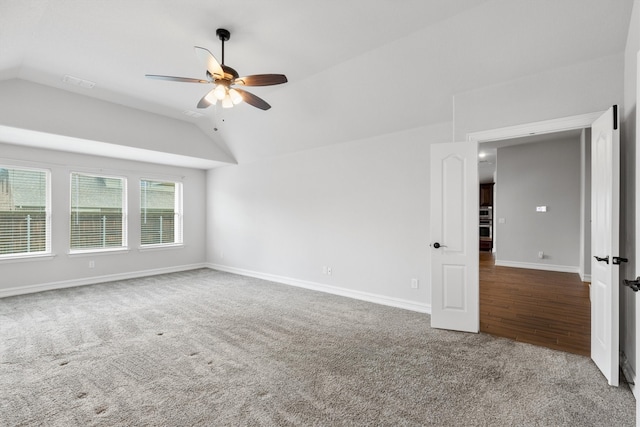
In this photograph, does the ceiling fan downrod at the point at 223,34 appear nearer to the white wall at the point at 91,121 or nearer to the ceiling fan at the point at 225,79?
the ceiling fan at the point at 225,79

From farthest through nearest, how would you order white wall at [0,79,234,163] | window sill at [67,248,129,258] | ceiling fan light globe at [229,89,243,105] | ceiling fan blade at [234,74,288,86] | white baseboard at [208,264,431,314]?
window sill at [67,248,129,258] < white baseboard at [208,264,431,314] < white wall at [0,79,234,163] < ceiling fan light globe at [229,89,243,105] < ceiling fan blade at [234,74,288,86]

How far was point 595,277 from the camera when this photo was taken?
9.04ft

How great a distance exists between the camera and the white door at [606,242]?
92.4 inches

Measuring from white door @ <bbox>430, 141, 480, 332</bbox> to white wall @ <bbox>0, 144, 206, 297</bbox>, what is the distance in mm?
5984

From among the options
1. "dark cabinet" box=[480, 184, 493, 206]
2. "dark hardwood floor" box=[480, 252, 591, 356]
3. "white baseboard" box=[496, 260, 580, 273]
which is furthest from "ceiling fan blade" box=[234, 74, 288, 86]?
"dark cabinet" box=[480, 184, 493, 206]

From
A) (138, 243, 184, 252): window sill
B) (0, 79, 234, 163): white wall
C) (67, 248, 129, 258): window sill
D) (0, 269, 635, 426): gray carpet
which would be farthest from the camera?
(138, 243, 184, 252): window sill

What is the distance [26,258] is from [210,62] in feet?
17.0

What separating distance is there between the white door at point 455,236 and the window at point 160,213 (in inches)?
239

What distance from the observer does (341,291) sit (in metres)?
5.10

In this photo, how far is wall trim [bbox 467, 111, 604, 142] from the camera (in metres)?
2.88

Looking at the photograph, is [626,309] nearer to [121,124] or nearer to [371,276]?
[371,276]

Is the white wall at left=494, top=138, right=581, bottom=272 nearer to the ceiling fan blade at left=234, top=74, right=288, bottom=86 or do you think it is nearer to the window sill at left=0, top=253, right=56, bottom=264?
the ceiling fan blade at left=234, top=74, right=288, bottom=86

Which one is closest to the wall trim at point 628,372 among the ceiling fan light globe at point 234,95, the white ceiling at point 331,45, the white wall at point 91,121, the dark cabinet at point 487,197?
the white ceiling at point 331,45

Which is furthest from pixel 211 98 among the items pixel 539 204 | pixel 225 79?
pixel 539 204
